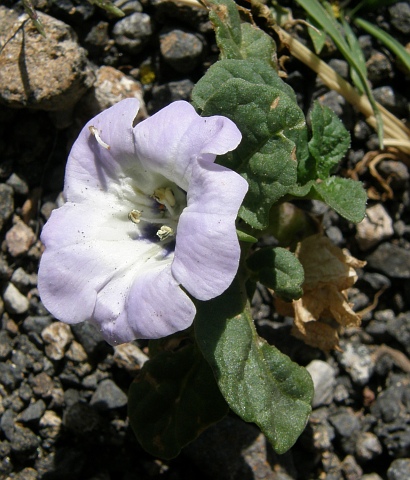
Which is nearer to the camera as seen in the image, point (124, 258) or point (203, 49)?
point (124, 258)

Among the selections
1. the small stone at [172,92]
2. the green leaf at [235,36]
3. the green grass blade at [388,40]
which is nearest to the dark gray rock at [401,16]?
the green grass blade at [388,40]

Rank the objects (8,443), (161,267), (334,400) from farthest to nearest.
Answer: (334,400) → (8,443) → (161,267)

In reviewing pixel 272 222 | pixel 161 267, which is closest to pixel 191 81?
pixel 272 222

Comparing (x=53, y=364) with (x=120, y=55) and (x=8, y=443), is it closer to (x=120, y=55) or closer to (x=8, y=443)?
(x=8, y=443)

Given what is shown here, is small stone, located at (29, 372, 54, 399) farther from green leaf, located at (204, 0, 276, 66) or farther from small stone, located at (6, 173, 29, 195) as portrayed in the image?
green leaf, located at (204, 0, 276, 66)

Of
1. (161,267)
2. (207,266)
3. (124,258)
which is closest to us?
(207,266)

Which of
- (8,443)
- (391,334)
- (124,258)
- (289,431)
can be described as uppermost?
(124,258)

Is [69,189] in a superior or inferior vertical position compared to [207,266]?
inferior

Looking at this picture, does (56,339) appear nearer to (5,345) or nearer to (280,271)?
(5,345)
